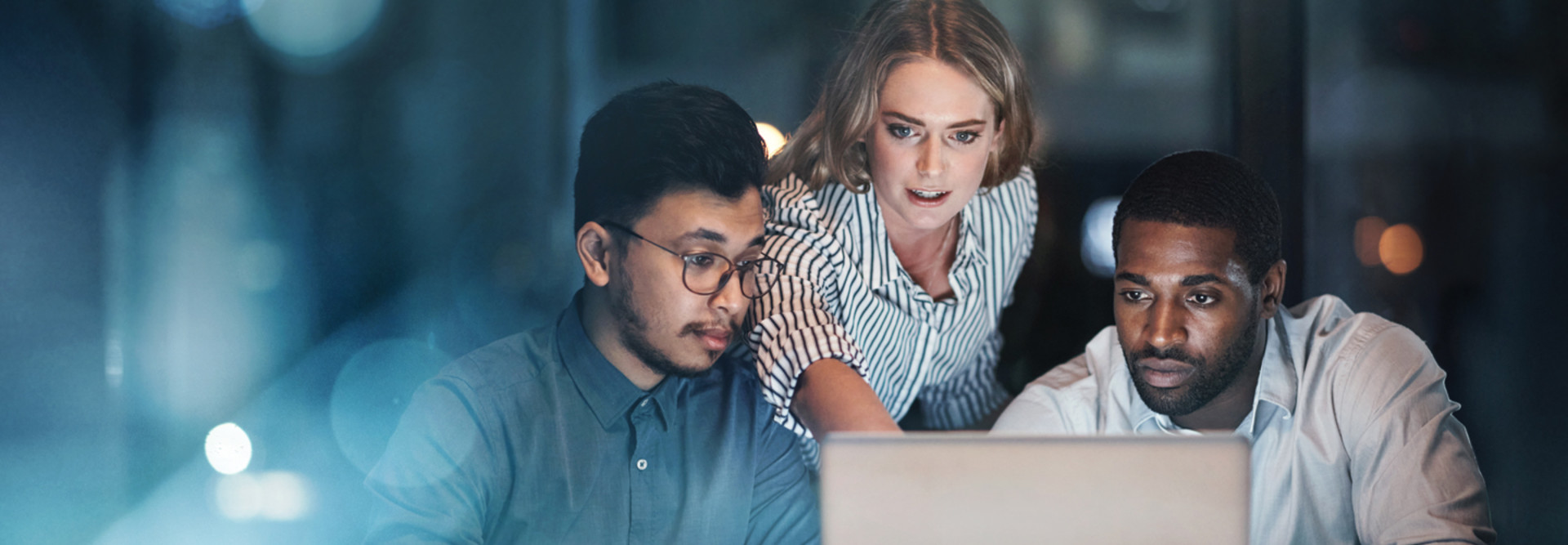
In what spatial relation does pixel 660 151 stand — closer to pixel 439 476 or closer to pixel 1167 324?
pixel 439 476

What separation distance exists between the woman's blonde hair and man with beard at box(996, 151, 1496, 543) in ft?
1.19

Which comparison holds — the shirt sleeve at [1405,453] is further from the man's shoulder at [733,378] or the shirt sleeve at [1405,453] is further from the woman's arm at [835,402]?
the man's shoulder at [733,378]

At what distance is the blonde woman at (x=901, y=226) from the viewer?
1.94 meters

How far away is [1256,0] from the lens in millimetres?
2182

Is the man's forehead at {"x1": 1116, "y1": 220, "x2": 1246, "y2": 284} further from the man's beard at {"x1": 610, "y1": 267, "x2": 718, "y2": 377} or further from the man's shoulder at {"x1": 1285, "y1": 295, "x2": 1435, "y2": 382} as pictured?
the man's beard at {"x1": 610, "y1": 267, "x2": 718, "y2": 377}

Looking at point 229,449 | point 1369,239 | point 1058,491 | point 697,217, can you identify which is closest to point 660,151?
point 697,217

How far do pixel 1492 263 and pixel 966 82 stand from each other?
1.39m

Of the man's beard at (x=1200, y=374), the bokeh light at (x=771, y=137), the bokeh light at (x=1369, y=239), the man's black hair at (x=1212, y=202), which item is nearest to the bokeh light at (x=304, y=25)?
the bokeh light at (x=771, y=137)

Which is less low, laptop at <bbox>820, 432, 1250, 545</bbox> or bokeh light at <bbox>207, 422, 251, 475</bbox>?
laptop at <bbox>820, 432, 1250, 545</bbox>

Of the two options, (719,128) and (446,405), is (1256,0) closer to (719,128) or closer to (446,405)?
(719,128)

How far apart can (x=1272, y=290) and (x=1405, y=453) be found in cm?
40

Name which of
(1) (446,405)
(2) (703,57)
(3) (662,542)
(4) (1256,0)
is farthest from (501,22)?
(4) (1256,0)

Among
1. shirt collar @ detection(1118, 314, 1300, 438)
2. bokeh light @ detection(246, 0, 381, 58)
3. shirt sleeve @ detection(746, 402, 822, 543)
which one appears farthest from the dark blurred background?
shirt sleeve @ detection(746, 402, 822, 543)

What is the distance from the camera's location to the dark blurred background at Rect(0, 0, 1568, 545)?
2.07 meters
